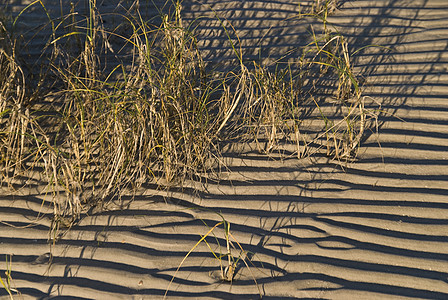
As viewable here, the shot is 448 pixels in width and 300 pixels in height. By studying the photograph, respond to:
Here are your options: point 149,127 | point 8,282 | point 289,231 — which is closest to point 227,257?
point 289,231

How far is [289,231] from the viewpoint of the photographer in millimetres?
2762

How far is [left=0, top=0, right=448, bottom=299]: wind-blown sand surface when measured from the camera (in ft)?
8.18

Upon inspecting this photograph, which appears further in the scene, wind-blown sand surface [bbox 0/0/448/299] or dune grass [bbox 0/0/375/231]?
dune grass [bbox 0/0/375/231]

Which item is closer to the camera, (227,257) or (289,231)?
(227,257)

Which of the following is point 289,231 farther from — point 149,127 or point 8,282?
point 8,282

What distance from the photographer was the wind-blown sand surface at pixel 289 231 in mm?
2494

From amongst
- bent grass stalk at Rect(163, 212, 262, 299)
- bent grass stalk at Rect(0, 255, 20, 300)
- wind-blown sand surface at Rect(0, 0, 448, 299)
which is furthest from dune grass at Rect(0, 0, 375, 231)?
bent grass stalk at Rect(163, 212, 262, 299)

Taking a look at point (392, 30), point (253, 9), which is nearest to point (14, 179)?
point (253, 9)

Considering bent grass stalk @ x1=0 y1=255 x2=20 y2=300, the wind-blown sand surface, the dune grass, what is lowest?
bent grass stalk @ x1=0 y1=255 x2=20 y2=300

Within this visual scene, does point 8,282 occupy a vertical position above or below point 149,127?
below

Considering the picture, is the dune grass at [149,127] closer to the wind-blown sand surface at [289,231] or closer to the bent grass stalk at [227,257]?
the wind-blown sand surface at [289,231]

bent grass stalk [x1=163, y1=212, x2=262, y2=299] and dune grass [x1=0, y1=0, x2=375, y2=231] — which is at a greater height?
dune grass [x1=0, y1=0, x2=375, y2=231]

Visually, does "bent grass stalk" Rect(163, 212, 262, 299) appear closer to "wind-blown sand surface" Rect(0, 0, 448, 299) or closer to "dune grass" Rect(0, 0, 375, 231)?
"wind-blown sand surface" Rect(0, 0, 448, 299)

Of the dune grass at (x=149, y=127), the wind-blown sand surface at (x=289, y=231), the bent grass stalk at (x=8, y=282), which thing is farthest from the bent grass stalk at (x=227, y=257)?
the bent grass stalk at (x=8, y=282)
